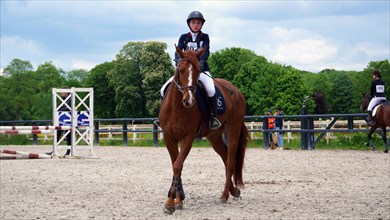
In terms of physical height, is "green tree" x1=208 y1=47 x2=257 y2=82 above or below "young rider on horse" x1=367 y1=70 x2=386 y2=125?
above

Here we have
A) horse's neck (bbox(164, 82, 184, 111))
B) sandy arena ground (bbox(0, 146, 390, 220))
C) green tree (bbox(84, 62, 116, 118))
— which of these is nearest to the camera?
sandy arena ground (bbox(0, 146, 390, 220))

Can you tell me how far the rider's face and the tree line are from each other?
52.8 metres

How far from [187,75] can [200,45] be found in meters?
1.19

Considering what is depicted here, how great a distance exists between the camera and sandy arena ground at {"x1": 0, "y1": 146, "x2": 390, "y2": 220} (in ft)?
24.9

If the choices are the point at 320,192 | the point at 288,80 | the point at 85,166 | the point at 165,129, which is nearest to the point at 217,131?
the point at 165,129

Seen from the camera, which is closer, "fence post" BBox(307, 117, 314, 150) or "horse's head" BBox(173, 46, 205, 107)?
"horse's head" BBox(173, 46, 205, 107)

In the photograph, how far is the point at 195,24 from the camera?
28.1 feet

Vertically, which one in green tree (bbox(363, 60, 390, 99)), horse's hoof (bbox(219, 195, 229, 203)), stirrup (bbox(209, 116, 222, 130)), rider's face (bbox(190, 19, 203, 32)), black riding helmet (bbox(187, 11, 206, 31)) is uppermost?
green tree (bbox(363, 60, 390, 99))

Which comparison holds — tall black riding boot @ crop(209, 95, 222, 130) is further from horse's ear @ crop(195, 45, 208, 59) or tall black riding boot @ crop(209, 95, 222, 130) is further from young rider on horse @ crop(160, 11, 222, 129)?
horse's ear @ crop(195, 45, 208, 59)

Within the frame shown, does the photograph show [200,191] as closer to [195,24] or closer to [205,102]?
[205,102]

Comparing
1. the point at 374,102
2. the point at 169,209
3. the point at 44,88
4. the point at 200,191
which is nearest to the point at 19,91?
the point at 44,88

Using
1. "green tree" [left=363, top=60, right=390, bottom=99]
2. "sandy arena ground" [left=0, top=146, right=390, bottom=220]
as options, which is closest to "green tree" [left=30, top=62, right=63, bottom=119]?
"green tree" [left=363, top=60, right=390, bottom=99]

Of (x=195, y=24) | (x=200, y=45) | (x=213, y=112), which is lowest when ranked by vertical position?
(x=213, y=112)

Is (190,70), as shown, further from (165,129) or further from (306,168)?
(306,168)
